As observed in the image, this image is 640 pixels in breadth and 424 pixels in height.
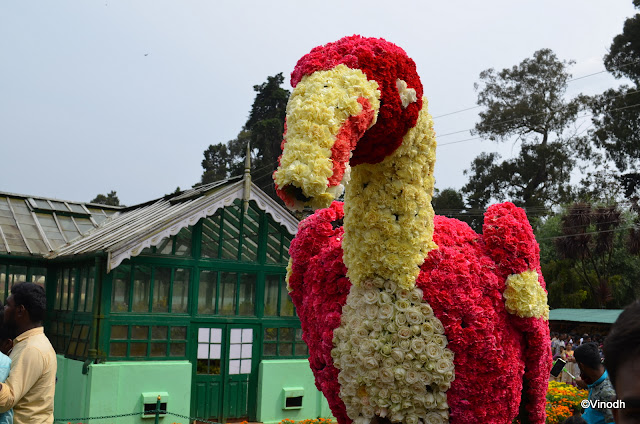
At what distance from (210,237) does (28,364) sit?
676cm

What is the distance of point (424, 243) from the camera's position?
330 centimetres

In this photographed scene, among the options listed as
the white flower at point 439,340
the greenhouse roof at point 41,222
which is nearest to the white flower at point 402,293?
the white flower at point 439,340

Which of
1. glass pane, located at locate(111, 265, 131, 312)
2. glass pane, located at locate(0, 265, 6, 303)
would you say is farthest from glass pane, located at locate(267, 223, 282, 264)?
glass pane, located at locate(0, 265, 6, 303)

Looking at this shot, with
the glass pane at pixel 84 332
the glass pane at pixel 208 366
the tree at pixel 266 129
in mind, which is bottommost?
the glass pane at pixel 208 366

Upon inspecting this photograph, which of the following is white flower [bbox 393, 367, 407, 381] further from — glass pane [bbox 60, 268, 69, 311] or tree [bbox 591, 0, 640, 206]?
tree [bbox 591, 0, 640, 206]

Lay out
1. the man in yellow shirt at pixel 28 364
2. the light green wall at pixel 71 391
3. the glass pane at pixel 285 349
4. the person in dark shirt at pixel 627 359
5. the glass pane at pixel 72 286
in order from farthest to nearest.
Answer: the glass pane at pixel 285 349, the glass pane at pixel 72 286, the light green wall at pixel 71 391, the man in yellow shirt at pixel 28 364, the person in dark shirt at pixel 627 359

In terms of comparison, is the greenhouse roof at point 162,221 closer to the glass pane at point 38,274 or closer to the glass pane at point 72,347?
the glass pane at point 38,274

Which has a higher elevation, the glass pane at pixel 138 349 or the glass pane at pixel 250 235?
the glass pane at pixel 250 235

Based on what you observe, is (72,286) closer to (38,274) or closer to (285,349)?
(38,274)

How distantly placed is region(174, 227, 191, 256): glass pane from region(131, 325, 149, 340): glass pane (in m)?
1.26

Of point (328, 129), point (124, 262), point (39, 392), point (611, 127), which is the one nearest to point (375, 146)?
point (328, 129)

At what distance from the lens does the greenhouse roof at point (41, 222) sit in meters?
9.81

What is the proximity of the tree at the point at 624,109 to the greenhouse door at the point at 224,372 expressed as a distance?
2026 cm

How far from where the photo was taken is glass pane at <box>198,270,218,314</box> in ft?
33.0
